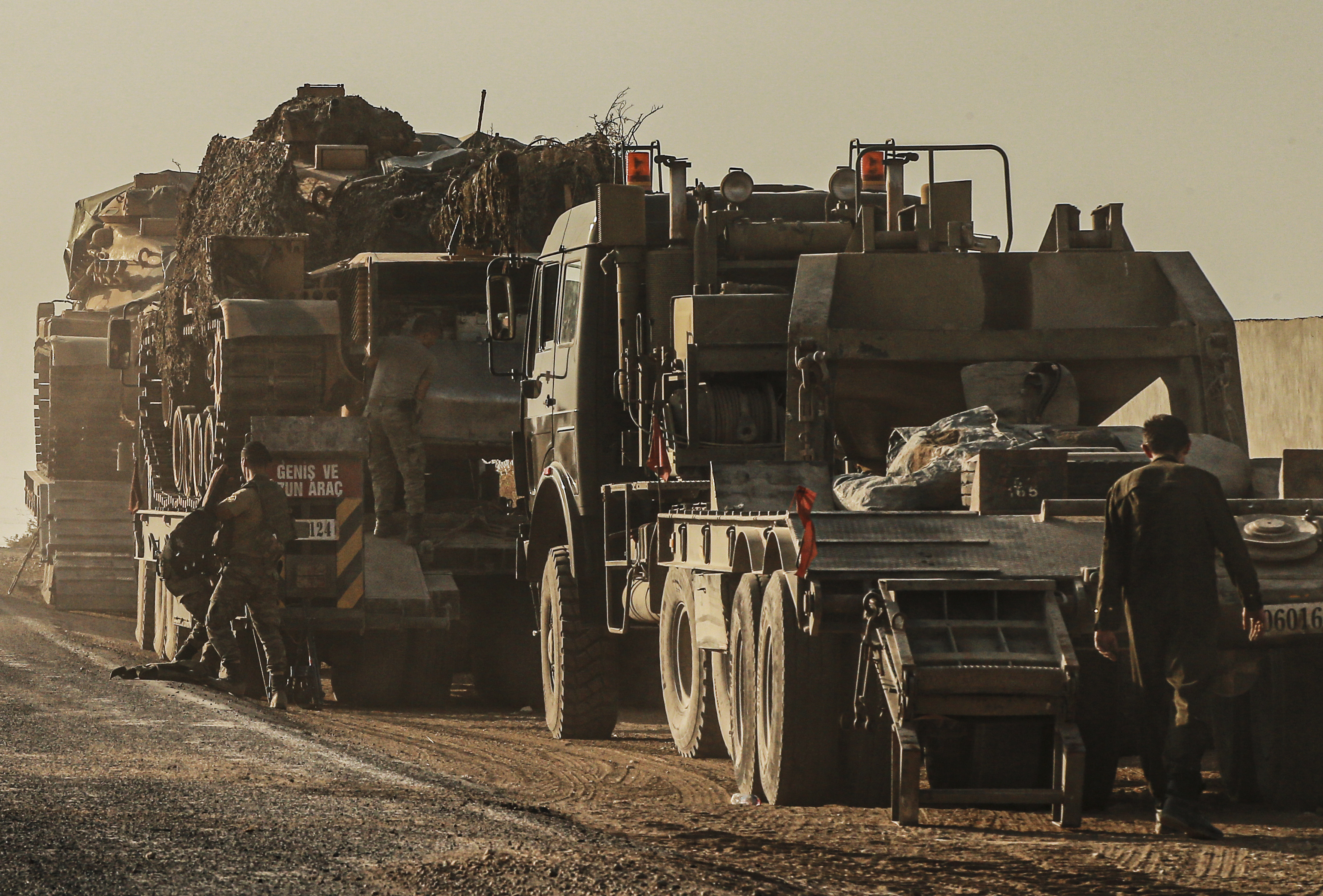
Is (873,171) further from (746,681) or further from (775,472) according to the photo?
(746,681)

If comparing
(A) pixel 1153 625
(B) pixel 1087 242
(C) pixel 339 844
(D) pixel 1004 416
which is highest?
(B) pixel 1087 242

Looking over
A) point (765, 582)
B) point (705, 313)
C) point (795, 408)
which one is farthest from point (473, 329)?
point (765, 582)

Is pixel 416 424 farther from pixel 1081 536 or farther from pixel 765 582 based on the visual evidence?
pixel 1081 536

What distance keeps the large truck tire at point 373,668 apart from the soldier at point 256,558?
730mm

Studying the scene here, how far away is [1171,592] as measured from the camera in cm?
790

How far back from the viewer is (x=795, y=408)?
34.0ft

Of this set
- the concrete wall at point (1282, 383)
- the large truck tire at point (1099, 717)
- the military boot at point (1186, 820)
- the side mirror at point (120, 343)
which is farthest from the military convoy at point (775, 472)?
the concrete wall at point (1282, 383)

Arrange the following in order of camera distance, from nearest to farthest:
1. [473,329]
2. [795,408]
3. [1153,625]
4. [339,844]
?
[339,844]
[1153,625]
[795,408]
[473,329]

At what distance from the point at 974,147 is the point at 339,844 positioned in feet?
19.5

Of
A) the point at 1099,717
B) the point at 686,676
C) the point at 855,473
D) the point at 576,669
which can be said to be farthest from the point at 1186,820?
the point at 576,669

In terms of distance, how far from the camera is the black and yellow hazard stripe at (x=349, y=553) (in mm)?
14922

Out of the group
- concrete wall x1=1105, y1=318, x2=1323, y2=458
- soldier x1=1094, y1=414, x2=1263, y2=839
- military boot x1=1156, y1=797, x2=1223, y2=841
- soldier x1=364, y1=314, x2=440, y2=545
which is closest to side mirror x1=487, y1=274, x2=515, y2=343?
soldier x1=364, y1=314, x2=440, y2=545

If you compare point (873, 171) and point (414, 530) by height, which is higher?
point (873, 171)

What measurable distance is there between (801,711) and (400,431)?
781cm
